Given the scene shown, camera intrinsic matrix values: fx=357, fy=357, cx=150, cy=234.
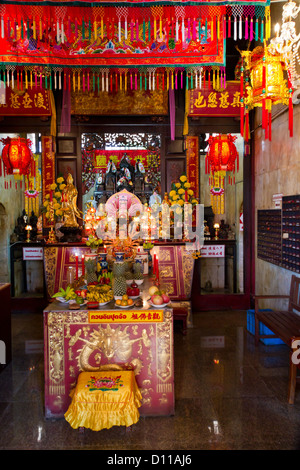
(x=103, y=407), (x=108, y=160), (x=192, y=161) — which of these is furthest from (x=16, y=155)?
(x=103, y=407)

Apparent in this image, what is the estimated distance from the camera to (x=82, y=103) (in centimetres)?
614

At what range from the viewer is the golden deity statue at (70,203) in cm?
621

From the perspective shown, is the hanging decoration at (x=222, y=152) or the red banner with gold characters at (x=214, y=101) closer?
the hanging decoration at (x=222, y=152)

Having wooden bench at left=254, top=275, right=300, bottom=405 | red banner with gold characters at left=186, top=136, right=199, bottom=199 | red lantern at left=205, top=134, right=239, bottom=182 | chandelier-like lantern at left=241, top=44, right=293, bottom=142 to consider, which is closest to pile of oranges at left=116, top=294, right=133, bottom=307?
wooden bench at left=254, top=275, right=300, bottom=405

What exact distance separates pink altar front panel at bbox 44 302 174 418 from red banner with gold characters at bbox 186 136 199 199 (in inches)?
149

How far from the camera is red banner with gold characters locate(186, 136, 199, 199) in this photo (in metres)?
6.30

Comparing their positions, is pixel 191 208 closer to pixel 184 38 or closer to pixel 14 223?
pixel 184 38

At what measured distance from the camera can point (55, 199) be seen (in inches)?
242

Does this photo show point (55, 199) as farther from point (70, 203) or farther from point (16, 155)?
point (16, 155)

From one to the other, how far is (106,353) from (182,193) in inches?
141

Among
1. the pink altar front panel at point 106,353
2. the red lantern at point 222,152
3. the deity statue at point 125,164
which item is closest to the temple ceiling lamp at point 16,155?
the deity statue at point 125,164

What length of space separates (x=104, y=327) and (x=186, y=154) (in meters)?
4.18

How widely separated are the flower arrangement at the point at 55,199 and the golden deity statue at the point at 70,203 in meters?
0.09

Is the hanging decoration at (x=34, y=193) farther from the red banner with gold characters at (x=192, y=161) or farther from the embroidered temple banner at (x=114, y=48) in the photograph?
the embroidered temple banner at (x=114, y=48)
